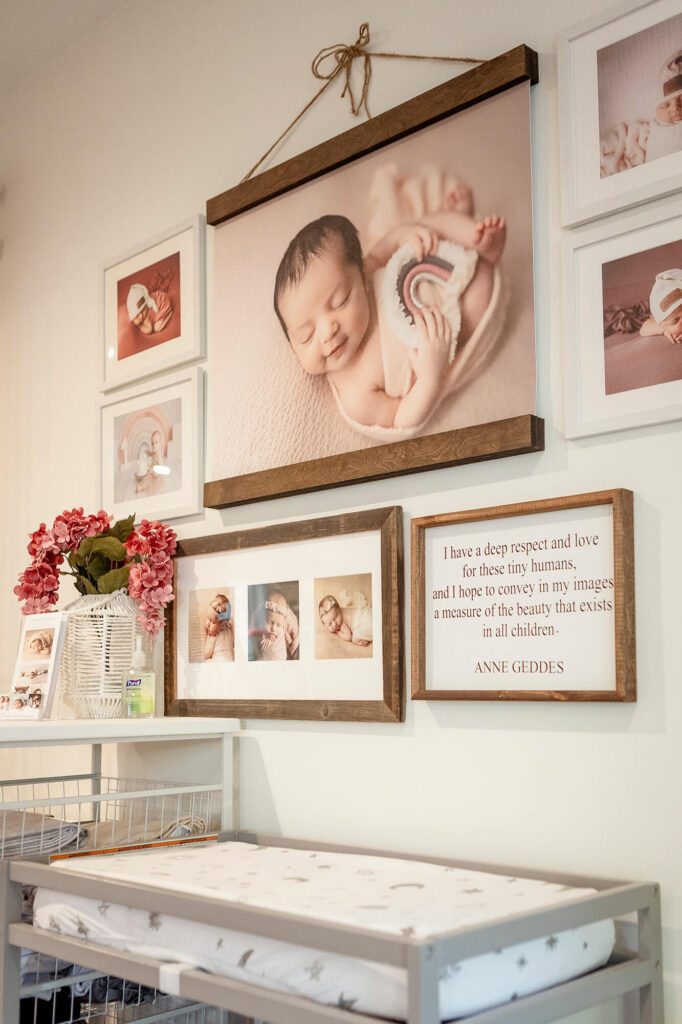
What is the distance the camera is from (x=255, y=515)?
1.92 meters

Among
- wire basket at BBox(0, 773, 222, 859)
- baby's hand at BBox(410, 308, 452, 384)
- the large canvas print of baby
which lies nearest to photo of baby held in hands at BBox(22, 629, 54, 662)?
wire basket at BBox(0, 773, 222, 859)

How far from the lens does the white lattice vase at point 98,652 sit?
1.92m

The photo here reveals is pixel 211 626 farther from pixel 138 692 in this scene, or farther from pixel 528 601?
pixel 528 601

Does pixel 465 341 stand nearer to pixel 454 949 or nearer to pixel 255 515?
Answer: pixel 255 515

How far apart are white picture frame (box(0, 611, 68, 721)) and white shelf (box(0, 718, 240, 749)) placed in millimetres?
116

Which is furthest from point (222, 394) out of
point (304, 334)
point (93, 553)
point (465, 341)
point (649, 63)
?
point (649, 63)

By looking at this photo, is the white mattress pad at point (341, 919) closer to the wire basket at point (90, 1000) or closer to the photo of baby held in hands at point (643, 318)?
the wire basket at point (90, 1000)

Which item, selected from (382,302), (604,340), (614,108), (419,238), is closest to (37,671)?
(382,302)

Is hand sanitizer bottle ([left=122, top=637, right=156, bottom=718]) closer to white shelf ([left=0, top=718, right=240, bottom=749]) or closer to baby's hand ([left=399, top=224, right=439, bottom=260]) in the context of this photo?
white shelf ([left=0, top=718, right=240, bottom=749])

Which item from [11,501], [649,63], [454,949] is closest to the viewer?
[454,949]

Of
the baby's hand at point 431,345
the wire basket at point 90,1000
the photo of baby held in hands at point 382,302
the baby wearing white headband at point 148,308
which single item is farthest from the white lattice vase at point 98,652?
the baby's hand at point 431,345

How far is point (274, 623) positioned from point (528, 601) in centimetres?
55

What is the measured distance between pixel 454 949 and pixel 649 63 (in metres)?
1.17

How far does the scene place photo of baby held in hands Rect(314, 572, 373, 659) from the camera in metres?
1.69
